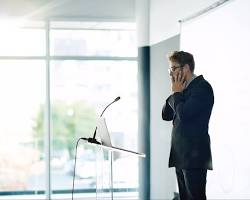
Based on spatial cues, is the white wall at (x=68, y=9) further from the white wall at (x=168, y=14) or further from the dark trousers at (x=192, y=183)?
the dark trousers at (x=192, y=183)

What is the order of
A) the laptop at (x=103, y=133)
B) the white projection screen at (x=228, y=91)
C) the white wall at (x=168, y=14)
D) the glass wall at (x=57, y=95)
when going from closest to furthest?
1. the white projection screen at (x=228, y=91)
2. the laptop at (x=103, y=133)
3. the white wall at (x=168, y=14)
4. the glass wall at (x=57, y=95)

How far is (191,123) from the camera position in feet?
12.0

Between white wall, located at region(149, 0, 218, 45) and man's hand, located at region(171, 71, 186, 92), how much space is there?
0.91 meters

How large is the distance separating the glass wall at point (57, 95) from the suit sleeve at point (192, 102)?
3358 mm

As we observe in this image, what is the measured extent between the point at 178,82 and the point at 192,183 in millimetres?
785

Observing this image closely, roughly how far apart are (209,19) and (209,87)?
706 millimetres

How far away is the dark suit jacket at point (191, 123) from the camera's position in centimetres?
357

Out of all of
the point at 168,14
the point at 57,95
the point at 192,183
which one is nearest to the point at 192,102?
the point at 192,183

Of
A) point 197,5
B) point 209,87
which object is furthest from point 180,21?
point 209,87

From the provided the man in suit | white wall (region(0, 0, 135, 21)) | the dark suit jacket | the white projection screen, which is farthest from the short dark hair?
white wall (region(0, 0, 135, 21))

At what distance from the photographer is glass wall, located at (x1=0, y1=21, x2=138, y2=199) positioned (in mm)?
6738

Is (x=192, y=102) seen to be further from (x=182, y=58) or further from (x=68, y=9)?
(x=68, y=9)

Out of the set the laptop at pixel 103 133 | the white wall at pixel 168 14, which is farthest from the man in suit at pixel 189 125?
the white wall at pixel 168 14

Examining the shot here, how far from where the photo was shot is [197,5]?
15.0 ft
